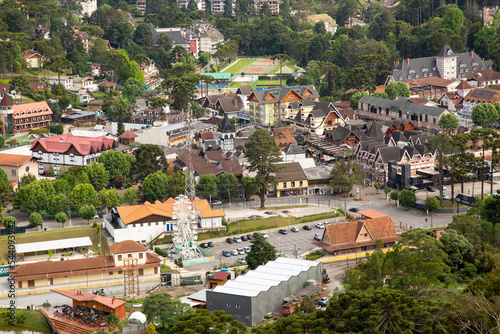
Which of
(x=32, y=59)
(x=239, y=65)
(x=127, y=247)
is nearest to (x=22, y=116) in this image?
(x=32, y=59)

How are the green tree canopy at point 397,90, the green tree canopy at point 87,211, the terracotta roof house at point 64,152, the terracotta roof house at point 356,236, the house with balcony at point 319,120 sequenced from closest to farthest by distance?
the terracotta roof house at point 356,236 < the green tree canopy at point 87,211 < the terracotta roof house at point 64,152 < the house with balcony at point 319,120 < the green tree canopy at point 397,90

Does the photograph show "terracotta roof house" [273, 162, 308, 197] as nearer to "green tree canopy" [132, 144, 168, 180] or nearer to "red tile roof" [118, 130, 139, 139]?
"green tree canopy" [132, 144, 168, 180]

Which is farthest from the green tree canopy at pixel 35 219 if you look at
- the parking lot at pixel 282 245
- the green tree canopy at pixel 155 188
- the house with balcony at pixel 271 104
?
the house with balcony at pixel 271 104

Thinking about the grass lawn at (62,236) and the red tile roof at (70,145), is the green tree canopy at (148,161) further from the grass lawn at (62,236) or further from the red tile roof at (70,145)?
the grass lawn at (62,236)

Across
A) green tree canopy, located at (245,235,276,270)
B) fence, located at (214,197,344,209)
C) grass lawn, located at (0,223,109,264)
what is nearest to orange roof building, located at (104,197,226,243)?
grass lawn, located at (0,223,109,264)

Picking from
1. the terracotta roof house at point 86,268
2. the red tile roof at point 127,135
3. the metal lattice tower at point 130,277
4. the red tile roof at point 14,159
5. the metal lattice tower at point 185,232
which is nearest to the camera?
the metal lattice tower at point 130,277

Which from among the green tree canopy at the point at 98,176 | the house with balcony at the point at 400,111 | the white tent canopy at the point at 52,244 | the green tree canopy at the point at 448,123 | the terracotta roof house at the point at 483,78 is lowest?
the white tent canopy at the point at 52,244

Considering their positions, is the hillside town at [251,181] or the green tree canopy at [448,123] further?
the green tree canopy at [448,123]
